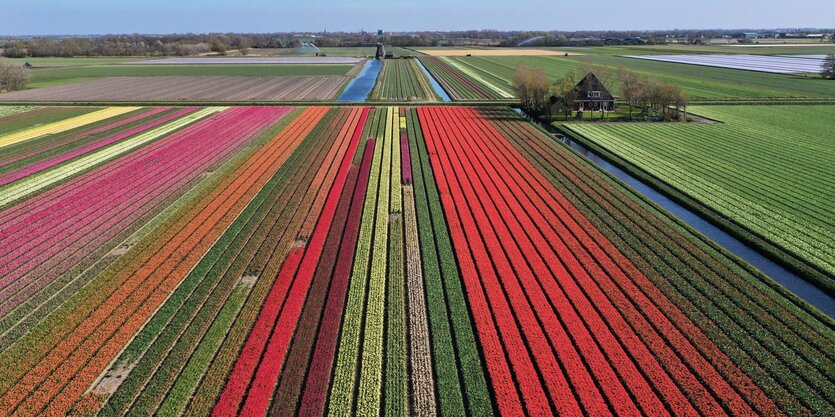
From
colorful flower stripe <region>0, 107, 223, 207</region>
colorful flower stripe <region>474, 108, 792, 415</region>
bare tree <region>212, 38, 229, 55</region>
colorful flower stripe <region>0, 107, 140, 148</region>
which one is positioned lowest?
colorful flower stripe <region>474, 108, 792, 415</region>

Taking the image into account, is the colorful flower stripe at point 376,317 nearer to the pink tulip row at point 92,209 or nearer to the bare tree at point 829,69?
the pink tulip row at point 92,209

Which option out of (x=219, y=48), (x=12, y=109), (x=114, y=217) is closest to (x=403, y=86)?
(x=12, y=109)

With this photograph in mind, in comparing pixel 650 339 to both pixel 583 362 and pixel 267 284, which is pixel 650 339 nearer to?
pixel 583 362

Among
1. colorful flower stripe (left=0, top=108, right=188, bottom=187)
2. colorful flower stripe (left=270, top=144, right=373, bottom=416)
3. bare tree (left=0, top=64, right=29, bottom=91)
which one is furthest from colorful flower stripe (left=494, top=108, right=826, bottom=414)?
bare tree (left=0, top=64, right=29, bottom=91)

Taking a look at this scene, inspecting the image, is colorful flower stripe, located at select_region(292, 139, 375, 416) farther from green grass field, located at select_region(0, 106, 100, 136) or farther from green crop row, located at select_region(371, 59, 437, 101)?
green grass field, located at select_region(0, 106, 100, 136)

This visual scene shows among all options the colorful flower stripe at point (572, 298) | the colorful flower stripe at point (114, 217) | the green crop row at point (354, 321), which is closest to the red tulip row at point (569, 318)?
the colorful flower stripe at point (572, 298)

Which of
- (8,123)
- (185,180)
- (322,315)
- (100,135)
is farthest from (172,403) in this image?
(8,123)

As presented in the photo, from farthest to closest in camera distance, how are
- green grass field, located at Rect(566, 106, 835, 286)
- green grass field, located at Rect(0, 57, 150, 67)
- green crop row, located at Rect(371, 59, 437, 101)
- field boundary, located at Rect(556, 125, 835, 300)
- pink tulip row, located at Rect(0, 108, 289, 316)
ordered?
1. green grass field, located at Rect(0, 57, 150, 67)
2. green crop row, located at Rect(371, 59, 437, 101)
3. green grass field, located at Rect(566, 106, 835, 286)
4. pink tulip row, located at Rect(0, 108, 289, 316)
5. field boundary, located at Rect(556, 125, 835, 300)
